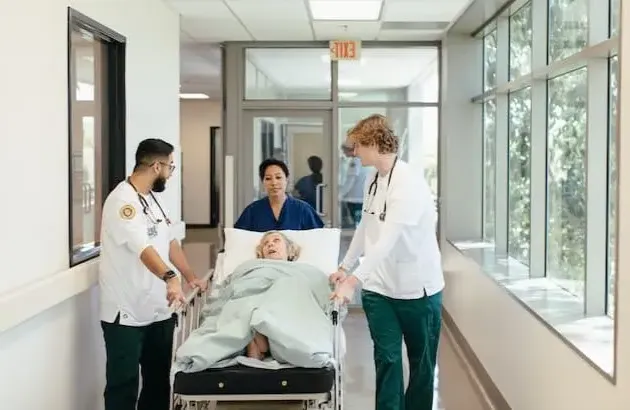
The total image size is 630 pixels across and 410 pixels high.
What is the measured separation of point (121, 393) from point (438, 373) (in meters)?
2.47

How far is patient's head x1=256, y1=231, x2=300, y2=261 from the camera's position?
4.02 metres

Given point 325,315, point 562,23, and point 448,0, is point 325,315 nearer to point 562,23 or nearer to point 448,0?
point 562,23

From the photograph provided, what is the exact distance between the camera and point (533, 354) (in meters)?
3.79

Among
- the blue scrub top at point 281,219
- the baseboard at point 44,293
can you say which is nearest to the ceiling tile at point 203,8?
the blue scrub top at point 281,219

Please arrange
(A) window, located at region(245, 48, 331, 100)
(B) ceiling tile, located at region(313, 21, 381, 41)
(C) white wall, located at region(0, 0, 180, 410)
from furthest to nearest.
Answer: (A) window, located at region(245, 48, 331, 100) < (B) ceiling tile, located at region(313, 21, 381, 41) < (C) white wall, located at region(0, 0, 180, 410)

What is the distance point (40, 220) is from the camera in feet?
10.7

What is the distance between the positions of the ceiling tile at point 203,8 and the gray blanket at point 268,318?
240 cm

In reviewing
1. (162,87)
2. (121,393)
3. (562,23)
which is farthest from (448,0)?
(121,393)

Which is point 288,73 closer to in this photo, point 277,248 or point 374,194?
point 277,248

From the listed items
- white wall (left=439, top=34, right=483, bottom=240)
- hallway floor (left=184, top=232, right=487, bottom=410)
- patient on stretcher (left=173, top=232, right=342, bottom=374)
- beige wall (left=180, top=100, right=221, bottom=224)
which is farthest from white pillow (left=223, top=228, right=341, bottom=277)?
beige wall (left=180, top=100, right=221, bottom=224)

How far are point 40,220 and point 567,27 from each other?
9.39ft

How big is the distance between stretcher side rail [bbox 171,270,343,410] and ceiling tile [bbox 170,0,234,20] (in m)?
2.36

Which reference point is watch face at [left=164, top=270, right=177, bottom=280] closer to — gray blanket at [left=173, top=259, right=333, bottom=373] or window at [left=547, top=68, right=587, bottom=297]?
gray blanket at [left=173, top=259, right=333, bottom=373]

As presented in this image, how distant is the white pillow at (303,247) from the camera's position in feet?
13.5
